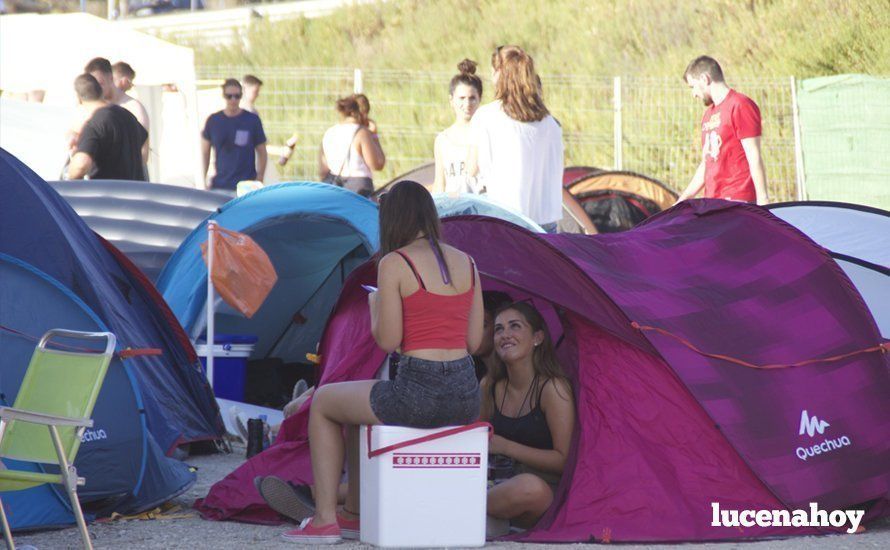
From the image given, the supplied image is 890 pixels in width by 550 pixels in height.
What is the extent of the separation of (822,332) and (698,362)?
2.45ft

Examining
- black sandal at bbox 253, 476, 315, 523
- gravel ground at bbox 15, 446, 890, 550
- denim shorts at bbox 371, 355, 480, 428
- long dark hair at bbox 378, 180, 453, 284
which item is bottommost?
gravel ground at bbox 15, 446, 890, 550

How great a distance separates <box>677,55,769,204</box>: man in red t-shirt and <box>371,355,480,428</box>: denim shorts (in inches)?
159

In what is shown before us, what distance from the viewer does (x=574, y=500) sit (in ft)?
18.5

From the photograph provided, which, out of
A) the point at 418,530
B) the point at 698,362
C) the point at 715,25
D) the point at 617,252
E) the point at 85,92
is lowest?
the point at 418,530

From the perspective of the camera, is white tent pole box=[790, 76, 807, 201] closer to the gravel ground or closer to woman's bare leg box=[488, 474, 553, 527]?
the gravel ground

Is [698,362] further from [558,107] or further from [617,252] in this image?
[558,107]

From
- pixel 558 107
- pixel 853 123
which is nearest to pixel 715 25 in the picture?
pixel 558 107

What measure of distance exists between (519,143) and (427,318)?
10.4 feet

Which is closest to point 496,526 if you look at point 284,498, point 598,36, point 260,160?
point 284,498

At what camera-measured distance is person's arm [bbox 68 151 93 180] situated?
10094 millimetres

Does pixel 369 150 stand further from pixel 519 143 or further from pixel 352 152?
pixel 519 143

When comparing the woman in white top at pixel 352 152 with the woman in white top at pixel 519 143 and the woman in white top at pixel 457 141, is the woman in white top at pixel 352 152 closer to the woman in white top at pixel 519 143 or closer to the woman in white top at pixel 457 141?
the woman in white top at pixel 457 141

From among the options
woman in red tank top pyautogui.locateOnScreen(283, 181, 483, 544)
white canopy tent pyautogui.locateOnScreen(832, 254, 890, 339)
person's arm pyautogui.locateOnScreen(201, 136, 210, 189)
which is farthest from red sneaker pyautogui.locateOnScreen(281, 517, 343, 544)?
person's arm pyautogui.locateOnScreen(201, 136, 210, 189)

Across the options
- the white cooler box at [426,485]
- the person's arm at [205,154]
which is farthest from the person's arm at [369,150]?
the white cooler box at [426,485]
